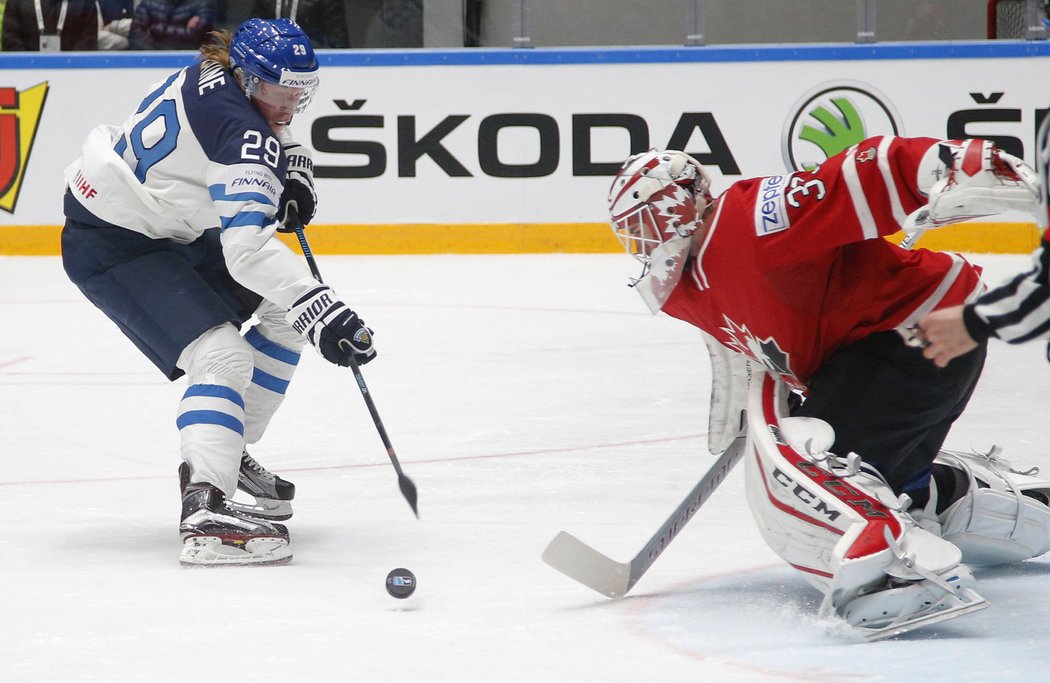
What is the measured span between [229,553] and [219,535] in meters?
0.04

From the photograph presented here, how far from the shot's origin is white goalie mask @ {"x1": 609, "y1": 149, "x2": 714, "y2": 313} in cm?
224

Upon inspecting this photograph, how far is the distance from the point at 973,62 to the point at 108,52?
456 cm

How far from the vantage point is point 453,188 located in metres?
7.62

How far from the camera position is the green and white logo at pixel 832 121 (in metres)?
7.30

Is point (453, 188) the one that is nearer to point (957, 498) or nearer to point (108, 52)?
point (108, 52)

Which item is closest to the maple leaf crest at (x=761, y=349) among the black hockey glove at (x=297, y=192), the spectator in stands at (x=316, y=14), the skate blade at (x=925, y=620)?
the skate blade at (x=925, y=620)

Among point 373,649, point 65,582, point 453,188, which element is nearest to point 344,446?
point 65,582

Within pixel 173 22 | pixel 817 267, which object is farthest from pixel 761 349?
pixel 173 22

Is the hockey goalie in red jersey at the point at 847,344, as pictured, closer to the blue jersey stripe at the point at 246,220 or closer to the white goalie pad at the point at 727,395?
the white goalie pad at the point at 727,395

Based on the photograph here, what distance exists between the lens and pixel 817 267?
2.21 m

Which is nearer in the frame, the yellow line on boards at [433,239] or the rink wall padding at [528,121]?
the rink wall padding at [528,121]

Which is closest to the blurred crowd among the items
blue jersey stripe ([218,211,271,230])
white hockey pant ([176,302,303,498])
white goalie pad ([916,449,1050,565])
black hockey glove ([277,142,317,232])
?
black hockey glove ([277,142,317,232])

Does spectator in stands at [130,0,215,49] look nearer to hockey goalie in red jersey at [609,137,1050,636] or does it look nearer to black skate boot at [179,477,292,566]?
black skate boot at [179,477,292,566]

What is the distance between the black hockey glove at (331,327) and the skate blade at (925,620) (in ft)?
3.29
